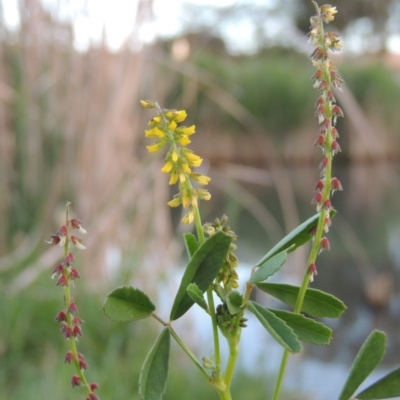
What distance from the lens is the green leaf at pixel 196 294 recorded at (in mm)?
124

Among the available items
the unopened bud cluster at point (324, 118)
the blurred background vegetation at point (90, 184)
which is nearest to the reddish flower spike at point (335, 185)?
the unopened bud cluster at point (324, 118)

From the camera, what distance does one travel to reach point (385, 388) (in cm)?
13

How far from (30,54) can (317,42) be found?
1.45m

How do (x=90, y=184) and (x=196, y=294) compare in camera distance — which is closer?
(x=196, y=294)

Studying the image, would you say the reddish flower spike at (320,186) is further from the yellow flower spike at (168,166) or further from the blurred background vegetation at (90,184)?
the blurred background vegetation at (90,184)

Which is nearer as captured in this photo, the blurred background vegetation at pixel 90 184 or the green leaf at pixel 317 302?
the green leaf at pixel 317 302

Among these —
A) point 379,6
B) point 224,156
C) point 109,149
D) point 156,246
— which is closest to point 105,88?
point 109,149

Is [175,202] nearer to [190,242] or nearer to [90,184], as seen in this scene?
[190,242]

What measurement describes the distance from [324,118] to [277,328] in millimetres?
48

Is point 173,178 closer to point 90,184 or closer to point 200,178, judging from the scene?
point 200,178

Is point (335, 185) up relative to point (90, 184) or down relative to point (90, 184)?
up

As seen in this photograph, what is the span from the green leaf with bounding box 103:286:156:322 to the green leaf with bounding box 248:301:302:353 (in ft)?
0.09

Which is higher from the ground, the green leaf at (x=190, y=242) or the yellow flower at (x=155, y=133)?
the yellow flower at (x=155, y=133)

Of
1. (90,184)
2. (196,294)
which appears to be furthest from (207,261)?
(90,184)
